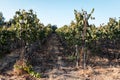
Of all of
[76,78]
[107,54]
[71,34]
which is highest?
[71,34]

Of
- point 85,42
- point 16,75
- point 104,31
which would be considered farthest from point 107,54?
point 16,75

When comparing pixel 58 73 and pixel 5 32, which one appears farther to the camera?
pixel 5 32

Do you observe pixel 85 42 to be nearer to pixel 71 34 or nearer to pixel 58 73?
pixel 71 34

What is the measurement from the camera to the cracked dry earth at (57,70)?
92.7ft

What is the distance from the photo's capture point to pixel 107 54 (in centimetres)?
4481

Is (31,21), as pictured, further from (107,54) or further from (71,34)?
(107,54)

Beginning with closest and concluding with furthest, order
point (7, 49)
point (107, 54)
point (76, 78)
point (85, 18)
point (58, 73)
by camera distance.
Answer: point (76, 78) → point (58, 73) → point (85, 18) → point (7, 49) → point (107, 54)

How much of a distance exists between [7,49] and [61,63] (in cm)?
1038

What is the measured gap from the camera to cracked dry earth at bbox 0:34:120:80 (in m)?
28.3

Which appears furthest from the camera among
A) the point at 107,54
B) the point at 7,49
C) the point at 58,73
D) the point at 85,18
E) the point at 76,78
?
the point at 107,54

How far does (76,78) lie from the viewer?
91.9 feet

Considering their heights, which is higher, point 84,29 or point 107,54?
point 84,29

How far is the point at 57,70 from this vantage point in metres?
32.4

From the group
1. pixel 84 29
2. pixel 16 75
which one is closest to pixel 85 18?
pixel 84 29
